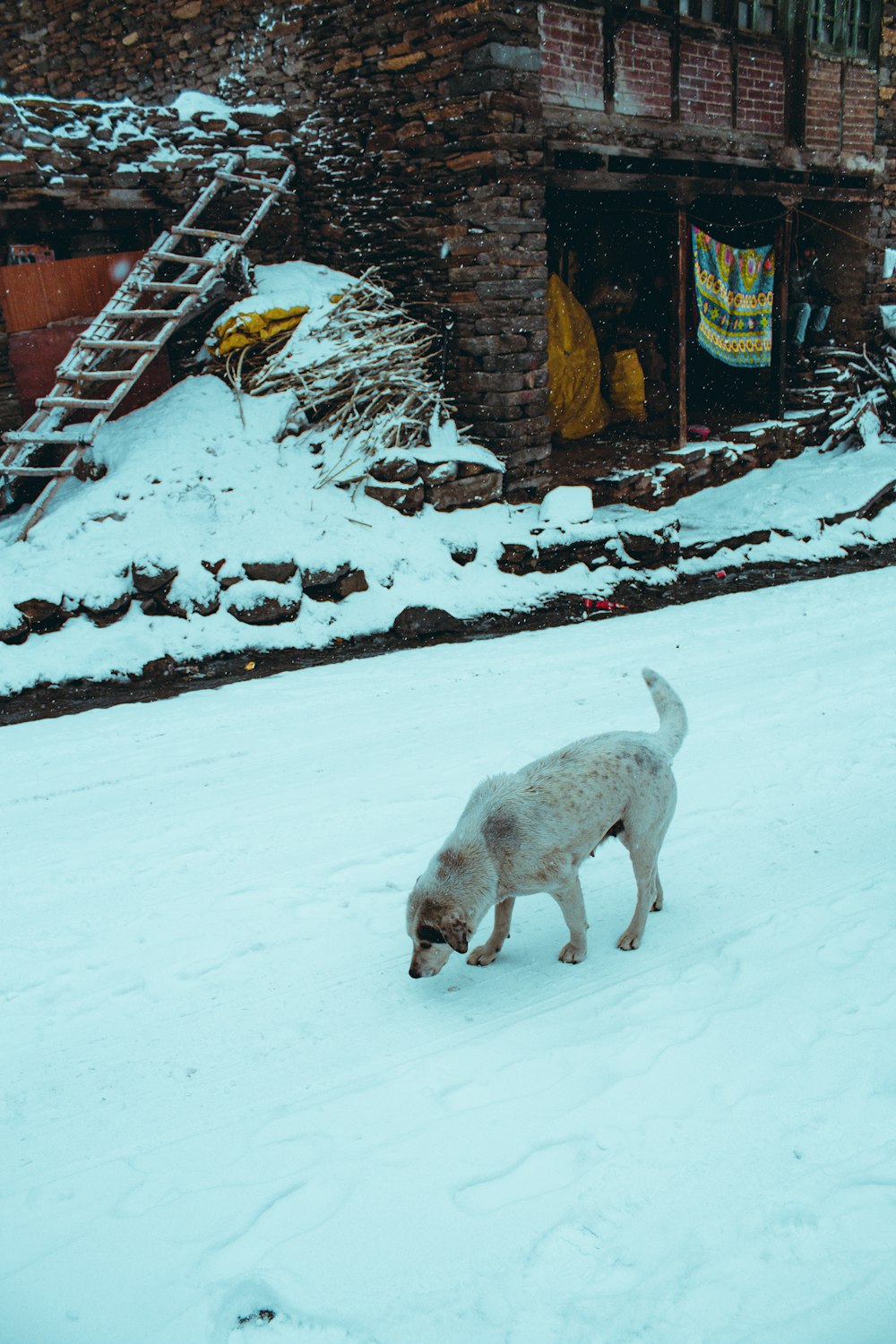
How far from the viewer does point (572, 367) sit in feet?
39.8

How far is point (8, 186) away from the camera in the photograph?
8.48m

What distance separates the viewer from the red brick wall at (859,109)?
1273cm

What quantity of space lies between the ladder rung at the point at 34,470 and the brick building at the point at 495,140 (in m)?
2.44

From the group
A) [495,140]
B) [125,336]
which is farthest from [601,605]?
[125,336]

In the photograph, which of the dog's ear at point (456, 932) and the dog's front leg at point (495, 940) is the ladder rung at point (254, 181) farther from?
the dog's ear at point (456, 932)

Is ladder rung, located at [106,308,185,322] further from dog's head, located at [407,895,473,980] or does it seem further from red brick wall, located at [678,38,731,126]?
dog's head, located at [407,895,473,980]

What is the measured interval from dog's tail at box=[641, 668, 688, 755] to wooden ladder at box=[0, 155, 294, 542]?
590 cm

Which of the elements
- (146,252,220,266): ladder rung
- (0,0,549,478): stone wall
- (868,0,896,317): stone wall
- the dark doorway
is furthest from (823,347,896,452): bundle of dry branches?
(146,252,220,266): ladder rung

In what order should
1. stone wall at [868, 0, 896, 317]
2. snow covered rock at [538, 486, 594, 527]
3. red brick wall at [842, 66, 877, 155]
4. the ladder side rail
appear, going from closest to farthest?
1. snow covered rock at [538, 486, 594, 527]
2. the ladder side rail
3. red brick wall at [842, 66, 877, 155]
4. stone wall at [868, 0, 896, 317]

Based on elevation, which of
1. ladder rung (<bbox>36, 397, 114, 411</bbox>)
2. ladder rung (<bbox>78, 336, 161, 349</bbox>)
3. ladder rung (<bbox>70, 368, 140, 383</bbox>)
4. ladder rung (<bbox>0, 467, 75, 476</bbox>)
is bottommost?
ladder rung (<bbox>0, 467, 75, 476</bbox>)

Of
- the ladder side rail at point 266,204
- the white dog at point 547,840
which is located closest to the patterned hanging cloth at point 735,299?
the ladder side rail at point 266,204

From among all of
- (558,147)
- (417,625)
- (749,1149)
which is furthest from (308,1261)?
(558,147)

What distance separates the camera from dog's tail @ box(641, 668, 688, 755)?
3.88 metres

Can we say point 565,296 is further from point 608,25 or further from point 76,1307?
point 76,1307
